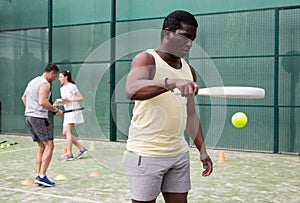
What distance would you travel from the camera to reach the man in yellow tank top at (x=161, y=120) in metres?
1.90

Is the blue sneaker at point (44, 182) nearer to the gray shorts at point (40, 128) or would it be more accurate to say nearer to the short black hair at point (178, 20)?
the gray shorts at point (40, 128)

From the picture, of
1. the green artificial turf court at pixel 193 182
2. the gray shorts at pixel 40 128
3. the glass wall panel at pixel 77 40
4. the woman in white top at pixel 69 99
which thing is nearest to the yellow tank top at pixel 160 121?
the green artificial turf court at pixel 193 182

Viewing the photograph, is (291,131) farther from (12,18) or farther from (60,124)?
(12,18)

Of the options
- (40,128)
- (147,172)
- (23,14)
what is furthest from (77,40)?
(147,172)

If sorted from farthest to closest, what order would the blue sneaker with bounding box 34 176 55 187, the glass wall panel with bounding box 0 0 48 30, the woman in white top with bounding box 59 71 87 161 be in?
the glass wall panel with bounding box 0 0 48 30 → the woman in white top with bounding box 59 71 87 161 → the blue sneaker with bounding box 34 176 55 187

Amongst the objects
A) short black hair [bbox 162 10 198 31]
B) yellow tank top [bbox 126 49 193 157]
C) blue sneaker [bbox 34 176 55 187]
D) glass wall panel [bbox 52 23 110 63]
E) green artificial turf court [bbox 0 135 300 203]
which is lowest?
green artificial turf court [bbox 0 135 300 203]

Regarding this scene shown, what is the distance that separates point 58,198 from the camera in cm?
441

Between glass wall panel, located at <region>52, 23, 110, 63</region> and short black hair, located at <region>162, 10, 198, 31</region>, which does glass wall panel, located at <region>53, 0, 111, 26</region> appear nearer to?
glass wall panel, located at <region>52, 23, 110, 63</region>

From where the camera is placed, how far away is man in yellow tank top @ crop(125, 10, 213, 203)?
6.24 feet

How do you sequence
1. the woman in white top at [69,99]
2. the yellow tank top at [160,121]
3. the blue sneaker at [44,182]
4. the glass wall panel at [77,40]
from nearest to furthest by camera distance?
the yellow tank top at [160,121]
the blue sneaker at [44,182]
the woman in white top at [69,99]
the glass wall panel at [77,40]

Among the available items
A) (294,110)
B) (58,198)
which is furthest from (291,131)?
(58,198)

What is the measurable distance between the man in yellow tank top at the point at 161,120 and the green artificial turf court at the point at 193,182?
20.8 inches

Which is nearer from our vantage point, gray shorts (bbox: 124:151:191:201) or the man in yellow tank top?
the man in yellow tank top

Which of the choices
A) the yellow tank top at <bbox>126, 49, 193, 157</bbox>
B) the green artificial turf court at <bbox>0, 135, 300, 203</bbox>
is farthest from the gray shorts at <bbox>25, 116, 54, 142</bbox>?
the yellow tank top at <bbox>126, 49, 193, 157</bbox>
